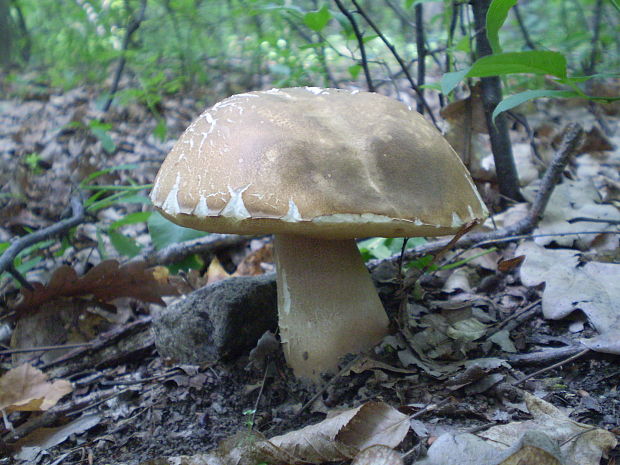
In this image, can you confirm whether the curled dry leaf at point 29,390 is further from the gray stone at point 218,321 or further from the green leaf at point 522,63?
the green leaf at point 522,63

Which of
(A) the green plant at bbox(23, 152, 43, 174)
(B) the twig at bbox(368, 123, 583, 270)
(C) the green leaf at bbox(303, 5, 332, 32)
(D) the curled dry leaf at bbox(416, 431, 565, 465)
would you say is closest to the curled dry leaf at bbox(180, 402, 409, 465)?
(D) the curled dry leaf at bbox(416, 431, 565, 465)

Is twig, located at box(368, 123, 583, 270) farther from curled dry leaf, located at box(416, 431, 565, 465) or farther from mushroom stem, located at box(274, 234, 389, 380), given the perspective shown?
curled dry leaf, located at box(416, 431, 565, 465)

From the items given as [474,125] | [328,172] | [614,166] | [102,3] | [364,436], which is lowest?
[614,166]

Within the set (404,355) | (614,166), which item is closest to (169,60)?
(614,166)

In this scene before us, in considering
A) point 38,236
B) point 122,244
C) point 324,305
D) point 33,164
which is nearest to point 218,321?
point 324,305

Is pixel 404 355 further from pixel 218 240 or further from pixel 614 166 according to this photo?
pixel 614 166

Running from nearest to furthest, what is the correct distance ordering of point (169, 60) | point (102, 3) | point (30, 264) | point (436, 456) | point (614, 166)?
point (436, 456) < point (30, 264) < point (614, 166) < point (102, 3) < point (169, 60)

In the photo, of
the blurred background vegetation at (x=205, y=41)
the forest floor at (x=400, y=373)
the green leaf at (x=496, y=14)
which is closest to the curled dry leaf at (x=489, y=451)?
the forest floor at (x=400, y=373)
